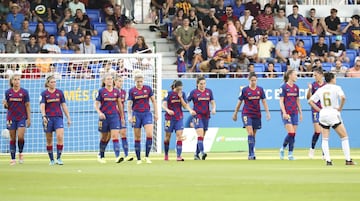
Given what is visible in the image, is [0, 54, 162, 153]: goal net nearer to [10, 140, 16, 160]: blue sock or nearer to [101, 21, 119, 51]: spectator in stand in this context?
[101, 21, 119, 51]: spectator in stand

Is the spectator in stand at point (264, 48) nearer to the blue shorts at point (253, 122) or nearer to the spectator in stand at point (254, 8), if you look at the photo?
the spectator in stand at point (254, 8)

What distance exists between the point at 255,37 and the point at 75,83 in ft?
22.8

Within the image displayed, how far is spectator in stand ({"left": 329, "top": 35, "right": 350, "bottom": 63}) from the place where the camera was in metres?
35.1

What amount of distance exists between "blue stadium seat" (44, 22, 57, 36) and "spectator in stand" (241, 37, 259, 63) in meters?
6.12

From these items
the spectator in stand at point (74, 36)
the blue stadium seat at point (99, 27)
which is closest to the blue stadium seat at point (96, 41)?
the blue stadium seat at point (99, 27)

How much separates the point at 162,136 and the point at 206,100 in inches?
294

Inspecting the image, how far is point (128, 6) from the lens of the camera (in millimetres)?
37594

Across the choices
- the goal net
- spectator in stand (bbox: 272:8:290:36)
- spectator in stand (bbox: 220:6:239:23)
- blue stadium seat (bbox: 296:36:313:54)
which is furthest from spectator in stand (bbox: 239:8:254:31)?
the goal net

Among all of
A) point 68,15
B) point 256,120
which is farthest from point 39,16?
point 256,120

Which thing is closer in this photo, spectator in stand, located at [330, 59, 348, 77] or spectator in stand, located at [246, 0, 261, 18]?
spectator in stand, located at [330, 59, 348, 77]

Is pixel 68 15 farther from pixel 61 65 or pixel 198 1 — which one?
pixel 198 1

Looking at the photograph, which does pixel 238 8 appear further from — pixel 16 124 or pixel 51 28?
pixel 16 124

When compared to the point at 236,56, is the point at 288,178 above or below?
below

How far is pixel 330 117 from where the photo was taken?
21.0 meters
